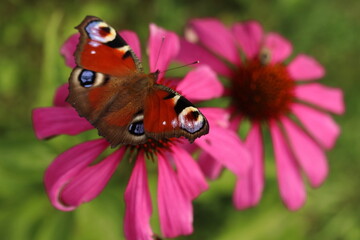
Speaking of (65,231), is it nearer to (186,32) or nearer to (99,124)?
(99,124)

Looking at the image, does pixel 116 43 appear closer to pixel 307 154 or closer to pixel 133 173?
pixel 133 173

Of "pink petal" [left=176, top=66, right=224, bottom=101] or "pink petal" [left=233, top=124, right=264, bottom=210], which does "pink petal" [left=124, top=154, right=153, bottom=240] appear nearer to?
"pink petal" [left=176, top=66, right=224, bottom=101]

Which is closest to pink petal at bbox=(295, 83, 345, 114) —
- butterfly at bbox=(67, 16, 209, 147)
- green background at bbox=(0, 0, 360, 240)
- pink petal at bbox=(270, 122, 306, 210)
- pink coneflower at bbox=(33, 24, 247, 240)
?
pink petal at bbox=(270, 122, 306, 210)

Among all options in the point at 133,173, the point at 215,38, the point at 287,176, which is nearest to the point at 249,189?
the point at 287,176

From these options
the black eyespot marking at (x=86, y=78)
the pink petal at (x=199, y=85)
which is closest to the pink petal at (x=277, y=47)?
the pink petal at (x=199, y=85)

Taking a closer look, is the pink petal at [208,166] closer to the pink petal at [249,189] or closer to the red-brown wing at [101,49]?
the pink petal at [249,189]

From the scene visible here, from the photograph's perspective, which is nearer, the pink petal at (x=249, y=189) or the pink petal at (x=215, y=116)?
the pink petal at (x=215, y=116)

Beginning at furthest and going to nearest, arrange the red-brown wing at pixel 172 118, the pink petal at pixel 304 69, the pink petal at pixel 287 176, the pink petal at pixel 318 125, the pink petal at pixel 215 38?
the pink petal at pixel 304 69 → the pink petal at pixel 318 125 → the pink petal at pixel 215 38 → the pink petal at pixel 287 176 → the red-brown wing at pixel 172 118
